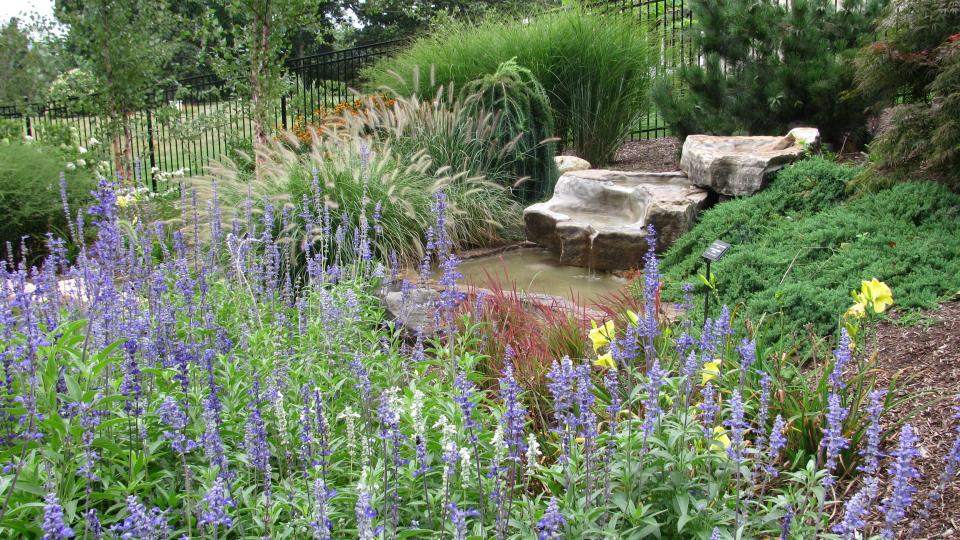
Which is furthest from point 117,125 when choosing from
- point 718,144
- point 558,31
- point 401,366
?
point 401,366

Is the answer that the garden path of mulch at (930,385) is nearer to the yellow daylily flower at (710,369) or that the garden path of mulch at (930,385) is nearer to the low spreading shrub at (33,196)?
the yellow daylily flower at (710,369)

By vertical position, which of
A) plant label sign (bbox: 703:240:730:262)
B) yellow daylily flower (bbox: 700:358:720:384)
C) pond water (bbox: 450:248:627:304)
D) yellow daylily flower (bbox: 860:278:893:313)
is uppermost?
plant label sign (bbox: 703:240:730:262)

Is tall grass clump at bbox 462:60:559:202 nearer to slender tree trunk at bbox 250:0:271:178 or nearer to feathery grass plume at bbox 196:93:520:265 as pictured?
feathery grass plume at bbox 196:93:520:265

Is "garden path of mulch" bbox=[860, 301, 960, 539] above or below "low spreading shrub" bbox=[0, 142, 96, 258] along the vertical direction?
below

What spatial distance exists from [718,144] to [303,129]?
622 centimetres

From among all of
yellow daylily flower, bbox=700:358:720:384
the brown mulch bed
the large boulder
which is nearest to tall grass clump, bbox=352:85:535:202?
the brown mulch bed

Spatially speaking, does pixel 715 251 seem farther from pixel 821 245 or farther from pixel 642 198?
pixel 642 198

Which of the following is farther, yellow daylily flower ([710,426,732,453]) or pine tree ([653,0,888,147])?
pine tree ([653,0,888,147])

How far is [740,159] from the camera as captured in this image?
7.20 meters

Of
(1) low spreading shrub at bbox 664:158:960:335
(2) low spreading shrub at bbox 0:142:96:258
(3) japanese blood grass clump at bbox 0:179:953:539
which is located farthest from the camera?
(2) low spreading shrub at bbox 0:142:96:258

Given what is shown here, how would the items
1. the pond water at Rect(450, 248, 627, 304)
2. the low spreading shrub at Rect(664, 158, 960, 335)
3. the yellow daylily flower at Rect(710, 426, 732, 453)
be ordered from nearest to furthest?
the yellow daylily flower at Rect(710, 426, 732, 453) < the low spreading shrub at Rect(664, 158, 960, 335) < the pond water at Rect(450, 248, 627, 304)

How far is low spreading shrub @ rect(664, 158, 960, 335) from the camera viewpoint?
15.1 ft

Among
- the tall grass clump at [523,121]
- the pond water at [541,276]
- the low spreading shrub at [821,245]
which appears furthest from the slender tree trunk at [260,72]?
the low spreading shrub at [821,245]

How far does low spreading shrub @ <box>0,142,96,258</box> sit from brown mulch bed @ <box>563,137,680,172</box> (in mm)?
6191
